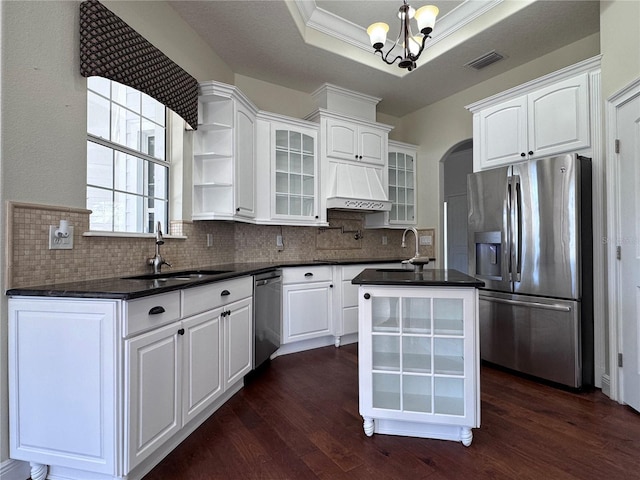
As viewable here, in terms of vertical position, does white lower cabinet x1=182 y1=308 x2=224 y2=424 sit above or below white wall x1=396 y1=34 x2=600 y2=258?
below

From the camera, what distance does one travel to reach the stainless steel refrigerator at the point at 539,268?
255cm

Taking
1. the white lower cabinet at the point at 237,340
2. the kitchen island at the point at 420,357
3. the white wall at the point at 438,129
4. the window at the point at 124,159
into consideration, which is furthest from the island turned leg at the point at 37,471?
the white wall at the point at 438,129

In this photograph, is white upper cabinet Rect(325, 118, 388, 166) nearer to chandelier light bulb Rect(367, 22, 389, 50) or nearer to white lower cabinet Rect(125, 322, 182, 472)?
chandelier light bulb Rect(367, 22, 389, 50)

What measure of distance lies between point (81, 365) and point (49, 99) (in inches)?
52.7

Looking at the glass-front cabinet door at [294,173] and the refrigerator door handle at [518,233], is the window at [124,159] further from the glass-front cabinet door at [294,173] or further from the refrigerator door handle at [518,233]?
the refrigerator door handle at [518,233]

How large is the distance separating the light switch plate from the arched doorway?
19.1ft

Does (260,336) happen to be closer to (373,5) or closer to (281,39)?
(281,39)

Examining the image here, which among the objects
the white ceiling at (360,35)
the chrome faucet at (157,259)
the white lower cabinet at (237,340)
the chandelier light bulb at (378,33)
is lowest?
the white lower cabinet at (237,340)

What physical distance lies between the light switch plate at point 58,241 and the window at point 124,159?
0.33 m

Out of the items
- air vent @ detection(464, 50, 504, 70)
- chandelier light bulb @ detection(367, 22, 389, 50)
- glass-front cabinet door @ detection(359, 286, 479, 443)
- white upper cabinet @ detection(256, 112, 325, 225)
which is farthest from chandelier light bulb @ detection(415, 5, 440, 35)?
white upper cabinet @ detection(256, 112, 325, 225)

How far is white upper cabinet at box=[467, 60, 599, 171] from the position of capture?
8.73 ft

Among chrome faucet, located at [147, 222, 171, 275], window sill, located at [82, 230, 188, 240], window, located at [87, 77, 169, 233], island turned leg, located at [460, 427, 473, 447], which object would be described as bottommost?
island turned leg, located at [460, 427, 473, 447]

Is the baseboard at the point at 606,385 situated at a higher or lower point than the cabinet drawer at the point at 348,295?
lower

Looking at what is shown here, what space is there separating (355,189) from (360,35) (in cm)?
158
